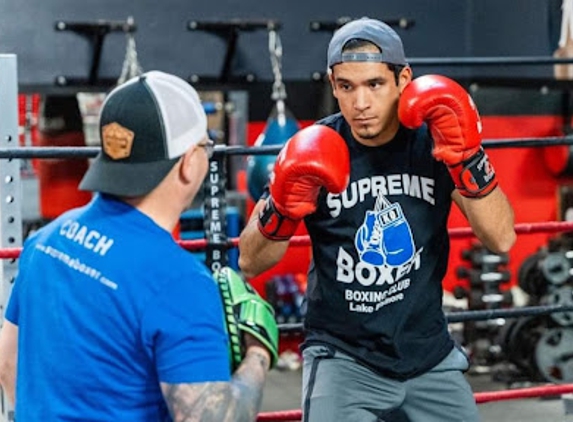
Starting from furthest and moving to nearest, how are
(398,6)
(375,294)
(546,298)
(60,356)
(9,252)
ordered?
(398,6), (546,298), (9,252), (375,294), (60,356)

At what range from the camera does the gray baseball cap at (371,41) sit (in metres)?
2.55

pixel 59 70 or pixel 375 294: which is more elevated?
pixel 59 70

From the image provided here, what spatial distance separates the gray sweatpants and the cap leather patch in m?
1.03

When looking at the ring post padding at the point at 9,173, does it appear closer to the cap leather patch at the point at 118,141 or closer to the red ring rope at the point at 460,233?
the red ring rope at the point at 460,233

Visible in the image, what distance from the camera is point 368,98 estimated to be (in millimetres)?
2533

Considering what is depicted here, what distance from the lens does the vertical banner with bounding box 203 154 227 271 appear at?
299 centimetres

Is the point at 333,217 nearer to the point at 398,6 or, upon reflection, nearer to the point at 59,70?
the point at 59,70

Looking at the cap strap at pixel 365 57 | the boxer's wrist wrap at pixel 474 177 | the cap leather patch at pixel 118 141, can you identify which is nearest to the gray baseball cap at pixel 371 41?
the cap strap at pixel 365 57

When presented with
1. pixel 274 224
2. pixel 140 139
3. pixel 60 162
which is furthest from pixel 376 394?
pixel 60 162

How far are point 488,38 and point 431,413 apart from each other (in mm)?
4141

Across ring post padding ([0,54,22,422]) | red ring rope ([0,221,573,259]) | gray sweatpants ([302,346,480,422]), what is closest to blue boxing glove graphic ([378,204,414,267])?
gray sweatpants ([302,346,480,422])

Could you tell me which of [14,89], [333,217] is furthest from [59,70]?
[333,217]

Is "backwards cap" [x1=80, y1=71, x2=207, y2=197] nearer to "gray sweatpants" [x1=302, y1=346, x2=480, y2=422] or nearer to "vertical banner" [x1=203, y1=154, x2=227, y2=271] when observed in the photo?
"gray sweatpants" [x1=302, y1=346, x2=480, y2=422]

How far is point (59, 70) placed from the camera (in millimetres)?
5660
